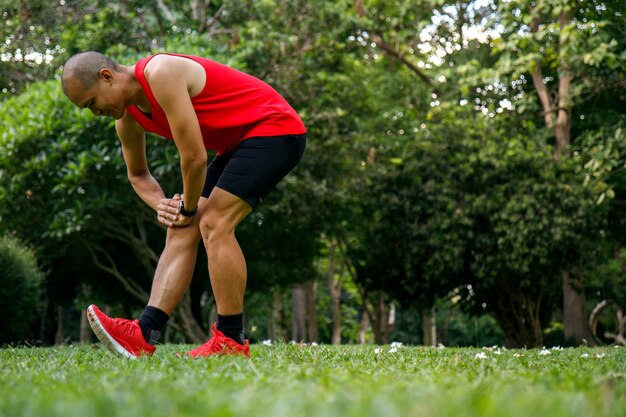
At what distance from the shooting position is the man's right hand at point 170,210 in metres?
4.19

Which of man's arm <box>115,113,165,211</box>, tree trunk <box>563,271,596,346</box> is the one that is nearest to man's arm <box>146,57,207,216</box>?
man's arm <box>115,113,165,211</box>

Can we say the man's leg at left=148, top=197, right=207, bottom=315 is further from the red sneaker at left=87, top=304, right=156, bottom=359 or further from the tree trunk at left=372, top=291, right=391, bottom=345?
the tree trunk at left=372, top=291, right=391, bottom=345

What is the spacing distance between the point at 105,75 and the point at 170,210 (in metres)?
0.82

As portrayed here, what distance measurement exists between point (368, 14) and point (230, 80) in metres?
12.0

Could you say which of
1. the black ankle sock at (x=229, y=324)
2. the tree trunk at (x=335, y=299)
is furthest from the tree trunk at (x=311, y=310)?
the black ankle sock at (x=229, y=324)

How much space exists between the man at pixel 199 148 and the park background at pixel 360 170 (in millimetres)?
7527

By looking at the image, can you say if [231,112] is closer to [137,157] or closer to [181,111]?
[181,111]

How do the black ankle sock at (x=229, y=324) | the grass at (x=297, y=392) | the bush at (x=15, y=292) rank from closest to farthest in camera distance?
the grass at (x=297, y=392) → the black ankle sock at (x=229, y=324) → the bush at (x=15, y=292)

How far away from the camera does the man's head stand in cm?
390

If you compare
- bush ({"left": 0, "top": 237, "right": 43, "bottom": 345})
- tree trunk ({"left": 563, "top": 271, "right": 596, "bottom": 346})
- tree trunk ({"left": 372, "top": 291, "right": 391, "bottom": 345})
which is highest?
bush ({"left": 0, "top": 237, "right": 43, "bottom": 345})

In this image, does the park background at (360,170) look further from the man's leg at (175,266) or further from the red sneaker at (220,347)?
the red sneaker at (220,347)

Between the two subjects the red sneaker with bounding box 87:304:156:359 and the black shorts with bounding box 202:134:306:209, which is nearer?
the red sneaker with bounding box 87:304:156:359

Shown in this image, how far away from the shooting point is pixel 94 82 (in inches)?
154

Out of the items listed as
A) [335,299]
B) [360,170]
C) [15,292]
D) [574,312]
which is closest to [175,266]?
[15,292]
